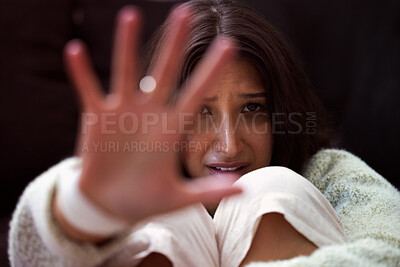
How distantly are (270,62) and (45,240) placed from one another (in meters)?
0.51

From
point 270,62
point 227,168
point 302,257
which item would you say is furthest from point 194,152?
point 302,257

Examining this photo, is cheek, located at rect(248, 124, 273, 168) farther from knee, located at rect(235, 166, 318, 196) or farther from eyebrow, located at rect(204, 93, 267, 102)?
knee, located at rect(235, 166, 318, 196)

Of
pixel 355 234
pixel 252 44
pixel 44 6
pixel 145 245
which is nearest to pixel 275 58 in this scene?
pixel 252 44

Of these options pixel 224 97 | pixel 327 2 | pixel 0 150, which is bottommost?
pixel 0 150

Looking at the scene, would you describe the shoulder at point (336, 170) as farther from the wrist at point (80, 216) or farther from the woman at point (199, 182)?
the wrist at point (80, 216)

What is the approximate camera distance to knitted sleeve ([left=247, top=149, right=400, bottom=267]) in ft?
1.70

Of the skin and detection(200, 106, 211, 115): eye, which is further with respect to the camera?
detection(200, 106, 211, 115): eye

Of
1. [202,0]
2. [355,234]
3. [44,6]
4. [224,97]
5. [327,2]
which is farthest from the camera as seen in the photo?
[327,2]

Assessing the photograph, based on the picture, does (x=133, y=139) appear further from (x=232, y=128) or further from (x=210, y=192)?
(x=232, y=128)

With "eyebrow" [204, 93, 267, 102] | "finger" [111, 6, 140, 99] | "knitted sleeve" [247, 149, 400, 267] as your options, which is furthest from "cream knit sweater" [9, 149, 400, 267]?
"eyebrow" [204, 93, 267, 102]

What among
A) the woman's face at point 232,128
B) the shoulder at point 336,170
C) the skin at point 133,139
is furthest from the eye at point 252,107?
the skin at point 133,139

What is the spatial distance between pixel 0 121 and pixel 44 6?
28 cm

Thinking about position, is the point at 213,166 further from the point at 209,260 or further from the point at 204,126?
the point at 209,260

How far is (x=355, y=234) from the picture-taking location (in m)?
0.66
